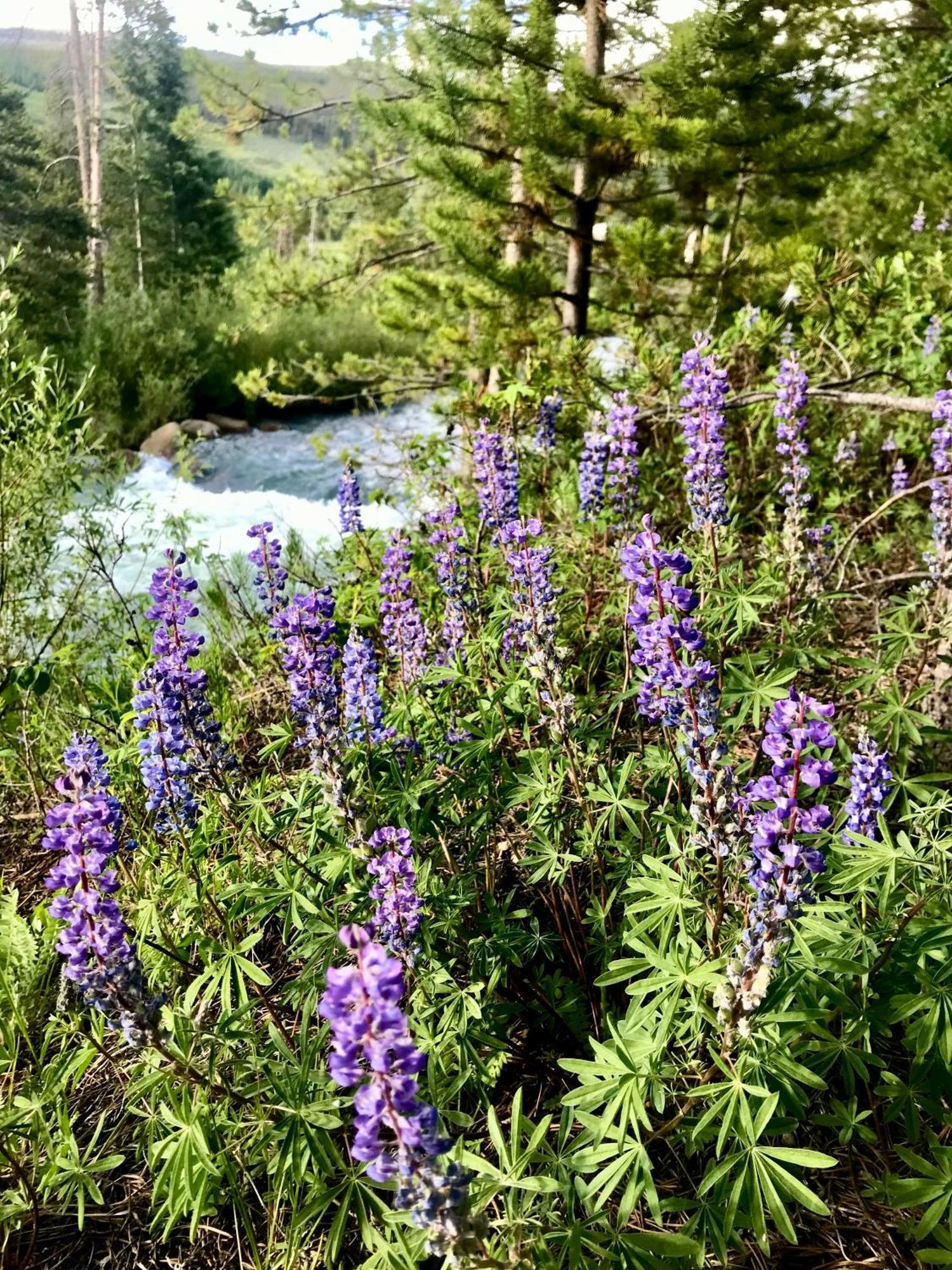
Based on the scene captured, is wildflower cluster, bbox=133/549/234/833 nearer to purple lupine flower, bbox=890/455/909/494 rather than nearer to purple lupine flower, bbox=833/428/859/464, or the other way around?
purple lupine flower, bbox=890/455/909/494

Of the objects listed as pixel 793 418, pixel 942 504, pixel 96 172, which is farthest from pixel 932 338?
pixel 96 172

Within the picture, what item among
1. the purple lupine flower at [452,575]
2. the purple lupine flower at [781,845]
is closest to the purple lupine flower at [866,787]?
the purple lupine flower at [781,845]

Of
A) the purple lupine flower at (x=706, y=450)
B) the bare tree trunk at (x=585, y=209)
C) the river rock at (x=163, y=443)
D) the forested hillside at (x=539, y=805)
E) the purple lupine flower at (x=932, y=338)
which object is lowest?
the river rock at (x=163, y=443)

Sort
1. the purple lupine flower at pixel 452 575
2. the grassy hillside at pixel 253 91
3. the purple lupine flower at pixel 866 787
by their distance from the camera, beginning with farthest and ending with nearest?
the grassy hillside at pixel 253 91 < the purple lupine flower at pixel 452 575 < the purple lupine flower at pixel 866 787

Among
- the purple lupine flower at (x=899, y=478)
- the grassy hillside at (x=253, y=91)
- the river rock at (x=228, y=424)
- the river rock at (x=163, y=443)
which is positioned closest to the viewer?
the purple lupine flower at (x=899, y=478)

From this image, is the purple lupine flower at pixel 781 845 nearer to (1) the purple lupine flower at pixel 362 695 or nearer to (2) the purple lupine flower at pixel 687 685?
(2) the purple lupine flower at pixel 687 685

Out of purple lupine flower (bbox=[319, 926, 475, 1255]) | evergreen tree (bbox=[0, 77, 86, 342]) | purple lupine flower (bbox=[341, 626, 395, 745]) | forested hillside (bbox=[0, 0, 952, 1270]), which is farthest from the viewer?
evergreen tree (bbox=[0, 77, 86, 342])

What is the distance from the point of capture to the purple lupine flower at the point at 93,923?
4.95ft

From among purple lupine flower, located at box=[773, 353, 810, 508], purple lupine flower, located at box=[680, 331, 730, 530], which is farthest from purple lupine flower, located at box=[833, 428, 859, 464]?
purple lupine flower, located at box=[680, 331, 730, 530]

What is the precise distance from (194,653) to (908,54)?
1013cm

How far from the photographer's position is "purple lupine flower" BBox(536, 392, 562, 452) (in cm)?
421

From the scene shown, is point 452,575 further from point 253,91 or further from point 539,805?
point 253,91

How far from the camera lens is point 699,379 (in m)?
2.89

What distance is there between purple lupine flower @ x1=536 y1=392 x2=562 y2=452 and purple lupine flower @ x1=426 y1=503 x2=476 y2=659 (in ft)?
3.94
